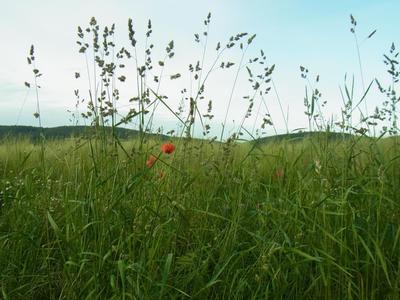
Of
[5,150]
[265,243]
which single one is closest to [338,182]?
[265,243]

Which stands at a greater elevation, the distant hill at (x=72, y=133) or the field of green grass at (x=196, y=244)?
the distant hill at (x=72, y=133)

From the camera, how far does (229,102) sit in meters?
Answer: 2.47

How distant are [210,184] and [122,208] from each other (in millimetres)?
655

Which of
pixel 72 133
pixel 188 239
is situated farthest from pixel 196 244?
pixel 72 133

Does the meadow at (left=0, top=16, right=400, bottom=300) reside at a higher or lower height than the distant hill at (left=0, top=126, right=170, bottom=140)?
lower

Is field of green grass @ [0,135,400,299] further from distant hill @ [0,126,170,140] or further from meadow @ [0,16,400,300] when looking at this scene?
distant hill @ [0,126,170,140]

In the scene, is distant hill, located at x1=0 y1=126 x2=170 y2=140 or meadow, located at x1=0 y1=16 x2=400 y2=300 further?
distant hill, located at x1=0 y1=126 x2=170 y2=140

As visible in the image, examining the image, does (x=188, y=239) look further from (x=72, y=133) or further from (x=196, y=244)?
(x=72, y=133)

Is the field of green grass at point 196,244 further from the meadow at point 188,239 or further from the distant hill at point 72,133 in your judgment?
Answer: the distant hill at point 72,133

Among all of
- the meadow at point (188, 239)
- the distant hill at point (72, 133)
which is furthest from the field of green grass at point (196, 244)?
the distant hill at point (72, 133)

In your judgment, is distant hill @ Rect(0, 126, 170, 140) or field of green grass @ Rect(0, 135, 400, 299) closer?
field of green grass @ Rect(0, 135, 400, 299)

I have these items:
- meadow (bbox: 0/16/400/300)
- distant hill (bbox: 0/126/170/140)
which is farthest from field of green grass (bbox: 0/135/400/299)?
distant hill (bbox: 0/126/170/140)

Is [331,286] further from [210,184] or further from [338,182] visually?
[210,184]

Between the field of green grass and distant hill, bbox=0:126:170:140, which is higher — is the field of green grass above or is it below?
below
